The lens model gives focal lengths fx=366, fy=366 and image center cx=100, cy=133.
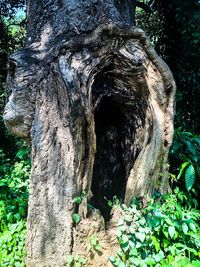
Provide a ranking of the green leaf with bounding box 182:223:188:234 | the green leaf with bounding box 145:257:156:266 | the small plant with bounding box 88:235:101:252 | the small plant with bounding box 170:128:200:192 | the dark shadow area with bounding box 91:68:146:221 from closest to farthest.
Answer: the green leaf with bounding box 145:257:156:266, the green leaf with bounding box 182:223:188:234, the small plant with bounding box 88:235:101:252, the dark shadow area with bounding box 91:68:146:221, the small plant with bounding box 170:128:200:192

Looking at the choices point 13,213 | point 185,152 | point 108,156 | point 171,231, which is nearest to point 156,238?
point 171,231

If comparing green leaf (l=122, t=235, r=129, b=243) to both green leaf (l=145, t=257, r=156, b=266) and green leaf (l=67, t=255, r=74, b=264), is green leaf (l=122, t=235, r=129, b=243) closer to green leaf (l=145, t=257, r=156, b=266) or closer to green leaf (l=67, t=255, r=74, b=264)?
green leaf (l=145, t=257, r=156, b=266)

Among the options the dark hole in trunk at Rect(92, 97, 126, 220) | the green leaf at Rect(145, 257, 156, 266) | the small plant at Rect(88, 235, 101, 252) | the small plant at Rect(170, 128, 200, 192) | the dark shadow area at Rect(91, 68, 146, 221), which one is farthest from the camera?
the small plant at Rect(170, 128, 200, 192)

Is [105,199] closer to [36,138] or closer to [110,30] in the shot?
[36,138]

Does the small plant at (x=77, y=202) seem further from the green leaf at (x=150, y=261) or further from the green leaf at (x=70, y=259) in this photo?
the green leaf at (x=150, y=261)

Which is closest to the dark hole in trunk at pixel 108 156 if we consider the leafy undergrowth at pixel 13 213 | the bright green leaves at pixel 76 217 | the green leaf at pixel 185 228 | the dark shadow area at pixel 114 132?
the dark shadow area at pixel 114 132

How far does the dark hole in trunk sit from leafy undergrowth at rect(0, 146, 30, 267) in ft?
2.49

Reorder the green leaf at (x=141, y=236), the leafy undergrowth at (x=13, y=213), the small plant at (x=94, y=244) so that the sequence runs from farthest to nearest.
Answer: the leafy undergrowth at (x=13, y=213)
the small plant at (x=94, y=244)
the green leaf at (x=141, y=236)

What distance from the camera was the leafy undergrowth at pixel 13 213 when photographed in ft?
9.93

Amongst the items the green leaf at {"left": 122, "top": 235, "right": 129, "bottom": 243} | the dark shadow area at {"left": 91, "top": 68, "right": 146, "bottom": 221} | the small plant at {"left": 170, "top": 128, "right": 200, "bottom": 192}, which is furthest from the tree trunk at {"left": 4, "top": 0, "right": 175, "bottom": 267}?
the small plant at {"left": 170, "top": 128, "right": 200, "bottom": 192}

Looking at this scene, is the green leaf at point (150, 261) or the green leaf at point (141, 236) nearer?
the green leaf at point (150, 261)

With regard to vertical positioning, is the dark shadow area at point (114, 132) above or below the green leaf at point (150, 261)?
above

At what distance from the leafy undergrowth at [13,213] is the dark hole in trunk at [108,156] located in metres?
0.76

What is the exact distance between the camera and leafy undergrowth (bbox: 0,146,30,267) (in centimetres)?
303
